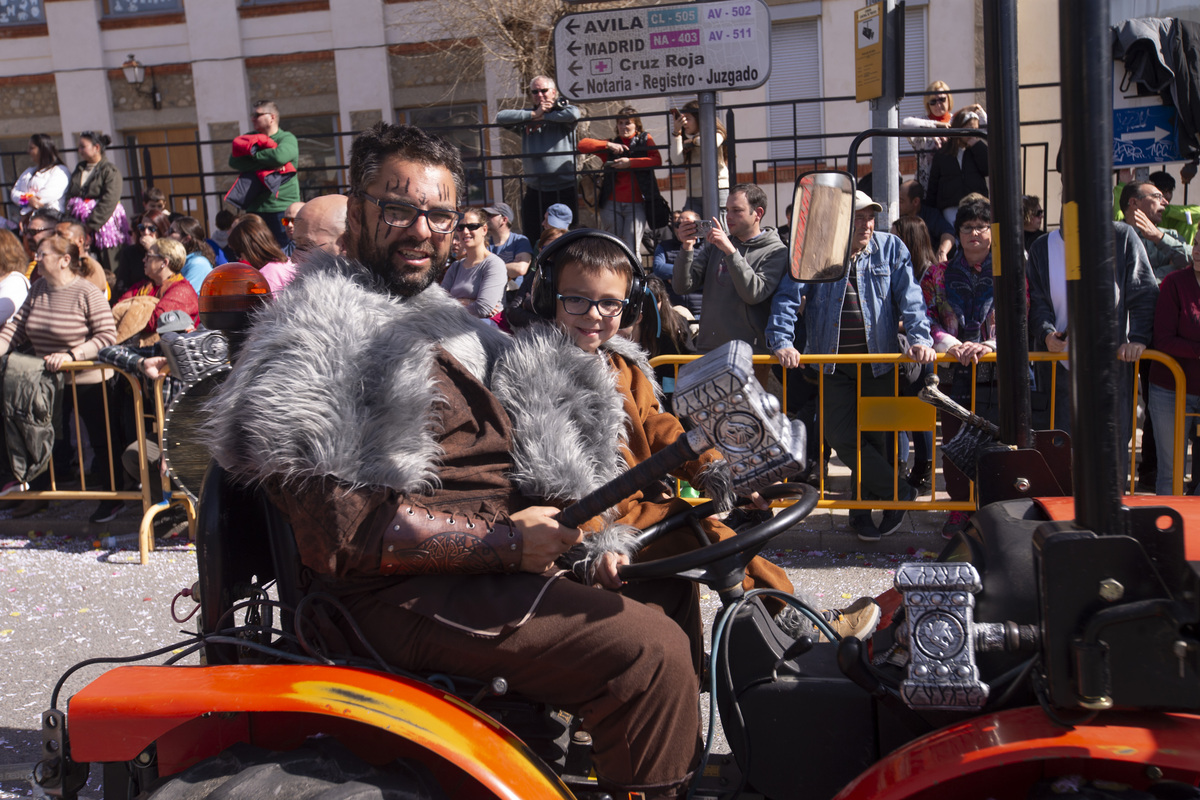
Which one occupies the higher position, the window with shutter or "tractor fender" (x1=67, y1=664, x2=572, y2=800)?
the window with shutter

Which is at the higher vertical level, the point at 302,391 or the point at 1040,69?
the point at 1040,69

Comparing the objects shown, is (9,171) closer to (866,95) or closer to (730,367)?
(866,95)

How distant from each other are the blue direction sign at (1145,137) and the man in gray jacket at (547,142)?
4063 millimetres

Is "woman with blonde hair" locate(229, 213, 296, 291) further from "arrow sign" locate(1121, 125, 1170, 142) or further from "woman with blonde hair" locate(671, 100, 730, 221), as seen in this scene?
"arrow sign" locate(1121, 125, 1170, 142)

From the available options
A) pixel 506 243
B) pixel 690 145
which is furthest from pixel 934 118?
pixel 506 243

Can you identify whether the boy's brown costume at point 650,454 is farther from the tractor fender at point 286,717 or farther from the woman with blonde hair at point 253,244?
the woman with blonde hair at point 253,244

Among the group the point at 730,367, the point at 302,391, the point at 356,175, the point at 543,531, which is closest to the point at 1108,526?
the point at 730,367

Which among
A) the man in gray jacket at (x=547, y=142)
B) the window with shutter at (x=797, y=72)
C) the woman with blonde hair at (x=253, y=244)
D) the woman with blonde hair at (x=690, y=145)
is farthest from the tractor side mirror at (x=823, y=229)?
the window with shutter at (x=797, y=72)

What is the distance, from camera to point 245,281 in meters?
2.05

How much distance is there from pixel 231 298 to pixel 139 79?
16.9m

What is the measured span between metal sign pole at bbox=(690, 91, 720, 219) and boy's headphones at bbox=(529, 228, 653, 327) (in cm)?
360

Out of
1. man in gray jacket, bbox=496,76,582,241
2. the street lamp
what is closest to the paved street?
man in gray jacket, bbox=496,76,582,241

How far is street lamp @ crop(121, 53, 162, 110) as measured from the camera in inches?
634

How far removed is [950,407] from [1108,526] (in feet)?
2.49
